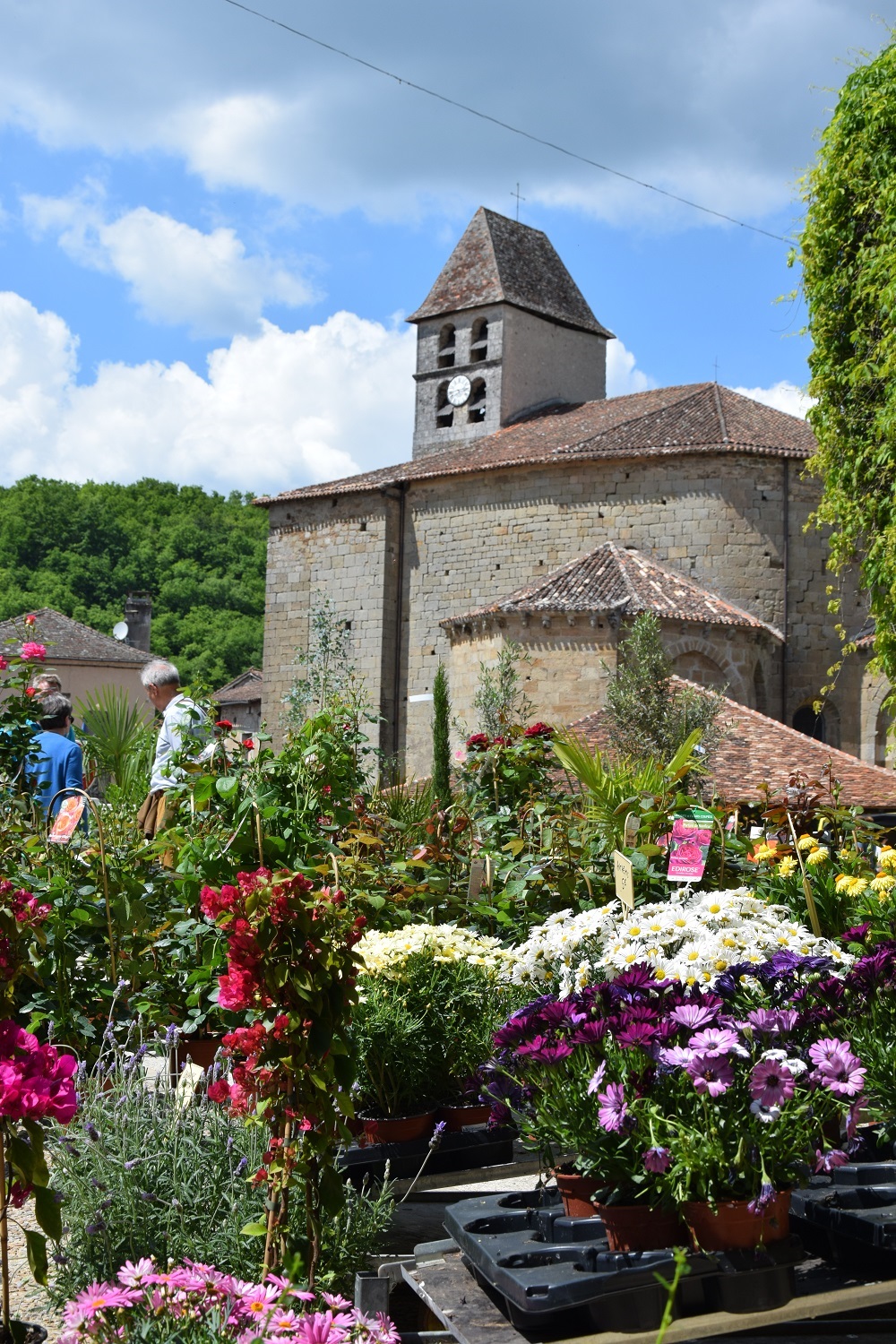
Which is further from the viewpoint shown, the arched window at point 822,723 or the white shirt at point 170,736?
the arched window at point 822,723

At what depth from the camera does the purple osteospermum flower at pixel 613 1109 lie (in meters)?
2.39

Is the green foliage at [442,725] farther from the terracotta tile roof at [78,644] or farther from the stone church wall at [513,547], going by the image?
the terracotta tile roof at [78,644]

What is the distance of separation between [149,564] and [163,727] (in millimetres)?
59663

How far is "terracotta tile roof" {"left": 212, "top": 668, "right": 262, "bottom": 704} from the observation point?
46050 millimetres

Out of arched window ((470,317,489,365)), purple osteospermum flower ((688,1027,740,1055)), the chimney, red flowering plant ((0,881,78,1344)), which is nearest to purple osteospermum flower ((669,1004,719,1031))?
purple osteospermum flower ((688,1027,740,1055))

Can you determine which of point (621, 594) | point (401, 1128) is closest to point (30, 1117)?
point (401, 1128)

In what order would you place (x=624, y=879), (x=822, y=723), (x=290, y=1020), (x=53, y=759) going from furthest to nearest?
(x=822, y=723), (x=53, y=759), (x=624, y=879), (x=290, y=1020)

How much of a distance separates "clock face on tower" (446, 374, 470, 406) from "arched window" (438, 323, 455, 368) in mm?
848

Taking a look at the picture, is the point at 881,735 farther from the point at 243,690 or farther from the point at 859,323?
the point at 243,690

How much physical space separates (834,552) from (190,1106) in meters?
11.2

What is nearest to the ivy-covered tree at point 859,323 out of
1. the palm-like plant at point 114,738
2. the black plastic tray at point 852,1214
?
the palm-like plant at point 114,738

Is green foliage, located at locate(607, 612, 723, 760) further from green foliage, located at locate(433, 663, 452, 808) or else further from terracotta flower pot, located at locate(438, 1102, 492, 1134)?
terracotta flower pot, located at locate(438, 1102, 492, 1134)

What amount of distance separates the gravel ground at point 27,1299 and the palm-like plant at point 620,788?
2533 mm

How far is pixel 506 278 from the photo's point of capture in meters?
34.1
